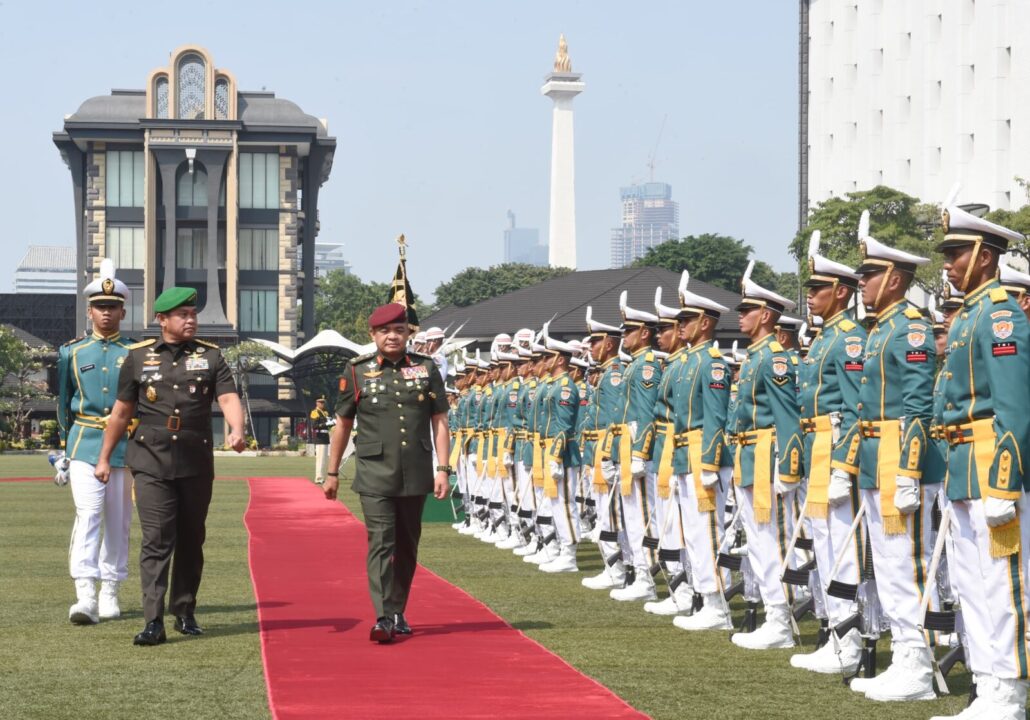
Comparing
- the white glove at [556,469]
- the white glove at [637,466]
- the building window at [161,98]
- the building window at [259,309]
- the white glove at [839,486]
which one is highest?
the building window at [161,98]

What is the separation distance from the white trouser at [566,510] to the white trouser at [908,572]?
696cm

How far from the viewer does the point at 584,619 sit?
38.2 feet

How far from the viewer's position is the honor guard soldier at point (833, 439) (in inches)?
360

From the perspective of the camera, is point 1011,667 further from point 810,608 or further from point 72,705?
point 72,705

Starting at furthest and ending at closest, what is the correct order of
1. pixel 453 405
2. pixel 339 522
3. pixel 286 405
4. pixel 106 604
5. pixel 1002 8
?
pixel 286 405 → pixel 1002 8 → pixel 453 405 → pixel 339 522 → pixel 106 604

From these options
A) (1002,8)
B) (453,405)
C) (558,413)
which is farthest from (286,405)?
(558,413)

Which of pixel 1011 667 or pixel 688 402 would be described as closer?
pixel 1011 667

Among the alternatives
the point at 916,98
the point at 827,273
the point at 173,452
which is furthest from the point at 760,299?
the point at 916,98

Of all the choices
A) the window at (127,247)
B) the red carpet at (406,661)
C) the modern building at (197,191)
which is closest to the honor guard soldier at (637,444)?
the red carpet at (406,661)

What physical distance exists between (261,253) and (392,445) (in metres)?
76.4

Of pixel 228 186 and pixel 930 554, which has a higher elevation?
pixel 228 186

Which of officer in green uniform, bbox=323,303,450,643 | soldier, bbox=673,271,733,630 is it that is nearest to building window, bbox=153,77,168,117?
soldier, bbox=673,271,733,630

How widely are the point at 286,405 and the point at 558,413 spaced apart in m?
66.2

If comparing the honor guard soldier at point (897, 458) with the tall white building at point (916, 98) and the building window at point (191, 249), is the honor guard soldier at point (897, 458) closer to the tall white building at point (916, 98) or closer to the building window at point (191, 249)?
the tall white building at point (916, 98)
